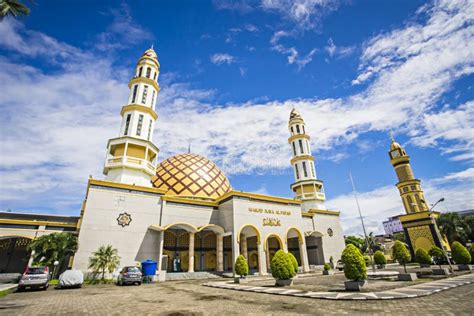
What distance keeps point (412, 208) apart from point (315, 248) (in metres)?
15.8

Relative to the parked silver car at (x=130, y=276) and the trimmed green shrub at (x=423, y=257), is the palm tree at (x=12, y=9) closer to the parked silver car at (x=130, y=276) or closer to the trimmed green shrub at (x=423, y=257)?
the parked silver car at (x=130, y=276)

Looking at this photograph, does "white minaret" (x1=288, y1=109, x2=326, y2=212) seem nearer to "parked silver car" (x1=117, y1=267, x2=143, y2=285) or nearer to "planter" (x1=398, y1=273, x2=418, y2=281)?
"planter" (x1=398, y1=273, x2=418, y2=281)

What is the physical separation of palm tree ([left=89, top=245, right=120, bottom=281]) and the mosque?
0.53m

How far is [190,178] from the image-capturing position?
3300cm

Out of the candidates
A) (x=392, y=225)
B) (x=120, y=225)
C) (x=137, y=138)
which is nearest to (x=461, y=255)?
(x=120, y=225)

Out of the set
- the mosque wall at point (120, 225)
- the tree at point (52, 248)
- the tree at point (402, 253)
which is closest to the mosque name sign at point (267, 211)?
the mosque wall at point (120, 225)

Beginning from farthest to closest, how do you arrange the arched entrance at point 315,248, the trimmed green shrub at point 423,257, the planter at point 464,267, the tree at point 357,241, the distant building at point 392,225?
the distant building at point 392,225 < the tree at point 357,241 < the arched entrance at point 315,248 < the trimmed green shrub at point 423,257 < the planter at point 464,267

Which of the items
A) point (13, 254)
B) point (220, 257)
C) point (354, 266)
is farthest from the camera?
point (220, 257)

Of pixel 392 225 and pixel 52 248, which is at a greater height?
pixel 392 225

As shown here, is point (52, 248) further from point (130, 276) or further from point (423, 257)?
point (423, 257)

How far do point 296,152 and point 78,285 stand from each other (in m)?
27.6

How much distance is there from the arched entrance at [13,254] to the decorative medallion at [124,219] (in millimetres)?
9682

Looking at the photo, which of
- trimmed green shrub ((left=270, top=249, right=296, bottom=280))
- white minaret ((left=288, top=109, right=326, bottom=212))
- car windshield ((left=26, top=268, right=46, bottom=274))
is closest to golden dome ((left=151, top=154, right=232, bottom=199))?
white minaret ((left=288, top=109, right=326, bottom=212))

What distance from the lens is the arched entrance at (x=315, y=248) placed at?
28.7 m
